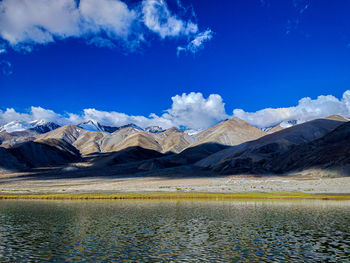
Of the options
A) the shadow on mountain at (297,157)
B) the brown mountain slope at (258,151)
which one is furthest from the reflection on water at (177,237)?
the brown mountain slope at (258,151)

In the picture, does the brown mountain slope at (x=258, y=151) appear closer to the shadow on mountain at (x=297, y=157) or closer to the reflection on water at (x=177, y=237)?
the shadow on mountain at (x=297, y=157)

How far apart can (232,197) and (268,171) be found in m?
77.0

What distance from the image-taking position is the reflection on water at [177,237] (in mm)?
22719

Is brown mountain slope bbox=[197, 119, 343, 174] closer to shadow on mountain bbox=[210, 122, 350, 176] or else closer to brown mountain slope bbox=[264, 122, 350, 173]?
shadow on mountain bbox=[210, 122, 350, 176]

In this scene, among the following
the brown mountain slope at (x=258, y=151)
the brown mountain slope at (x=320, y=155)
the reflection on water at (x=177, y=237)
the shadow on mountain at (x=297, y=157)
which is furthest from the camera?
the brown mountain slope at (x=258, y=151)

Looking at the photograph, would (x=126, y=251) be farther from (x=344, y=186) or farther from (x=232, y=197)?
(x=344, y=186)

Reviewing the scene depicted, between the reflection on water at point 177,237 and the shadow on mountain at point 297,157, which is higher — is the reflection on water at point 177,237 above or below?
below

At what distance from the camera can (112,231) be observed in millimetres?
32438

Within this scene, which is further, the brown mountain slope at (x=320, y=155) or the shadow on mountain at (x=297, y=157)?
the shadow on mountain at (x=297, y=157)

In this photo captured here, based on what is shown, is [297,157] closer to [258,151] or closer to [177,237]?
A: [258,151]

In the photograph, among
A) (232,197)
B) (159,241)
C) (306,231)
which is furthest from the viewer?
(232,197)

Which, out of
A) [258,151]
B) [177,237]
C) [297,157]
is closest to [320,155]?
[297,157]

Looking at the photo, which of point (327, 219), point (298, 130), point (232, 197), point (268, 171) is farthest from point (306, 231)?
point (298, 130)

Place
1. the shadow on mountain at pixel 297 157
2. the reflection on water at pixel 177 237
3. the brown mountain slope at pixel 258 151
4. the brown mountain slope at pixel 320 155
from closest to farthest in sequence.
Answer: the reflection on water at pixel 177 237, the brown mountain slope at pixel 320 155, the shadow on mountain at pixel 297 157, the brown mountain slope at pixel 258 151
